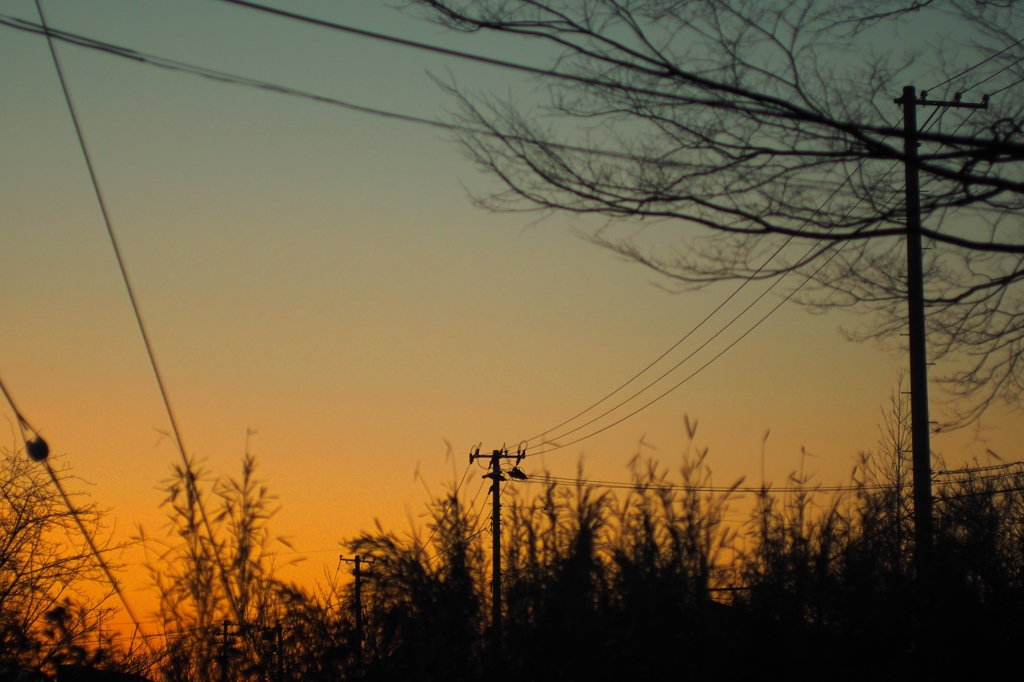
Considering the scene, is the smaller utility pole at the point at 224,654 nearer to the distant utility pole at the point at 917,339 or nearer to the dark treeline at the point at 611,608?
the dark treeline at the point at 611,608

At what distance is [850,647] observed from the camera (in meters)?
5.10

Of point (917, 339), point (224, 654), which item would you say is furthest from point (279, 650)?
point (917, 339)

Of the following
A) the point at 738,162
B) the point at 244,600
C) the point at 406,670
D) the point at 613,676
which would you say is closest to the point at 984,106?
the point at 738,162

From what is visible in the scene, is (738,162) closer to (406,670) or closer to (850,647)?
(850,647)

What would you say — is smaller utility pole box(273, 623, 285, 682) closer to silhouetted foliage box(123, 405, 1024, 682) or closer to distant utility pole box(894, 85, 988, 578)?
silhouetted foliage box(123, 405, 1024, 682)

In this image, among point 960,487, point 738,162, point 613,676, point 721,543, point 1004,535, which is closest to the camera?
point 613,676

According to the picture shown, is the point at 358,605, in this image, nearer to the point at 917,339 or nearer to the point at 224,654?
the point at 224,654

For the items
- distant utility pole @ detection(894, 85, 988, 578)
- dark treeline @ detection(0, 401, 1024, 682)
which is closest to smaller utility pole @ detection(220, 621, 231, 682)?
dark treeline @ detection(0, 401, 1024, 682)

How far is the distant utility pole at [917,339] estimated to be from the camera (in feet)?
19.2

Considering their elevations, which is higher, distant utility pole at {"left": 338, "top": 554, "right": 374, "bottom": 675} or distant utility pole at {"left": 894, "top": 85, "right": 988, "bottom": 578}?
distant utility pole at {"left": 894, "top": 85, "right": 988, "bottom": 578}

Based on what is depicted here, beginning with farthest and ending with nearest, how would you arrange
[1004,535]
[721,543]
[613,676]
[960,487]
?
[960,487]
[1004,535]
[721,543]
[613,676]

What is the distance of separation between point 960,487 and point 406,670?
452 inches

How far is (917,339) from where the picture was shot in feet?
31.9

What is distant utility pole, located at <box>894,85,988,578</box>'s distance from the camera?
5.86m
